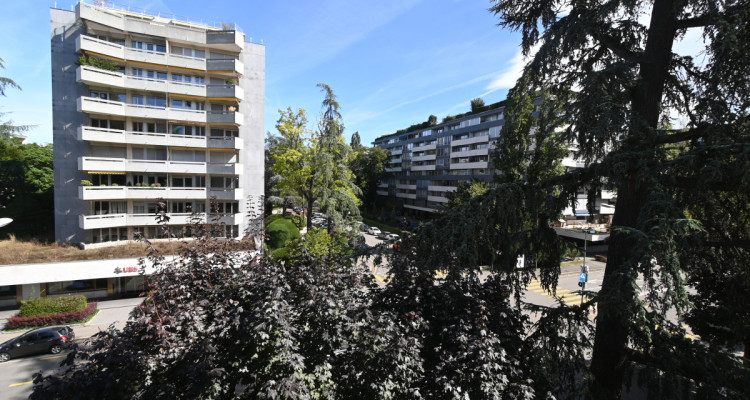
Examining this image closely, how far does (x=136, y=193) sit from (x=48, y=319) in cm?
904

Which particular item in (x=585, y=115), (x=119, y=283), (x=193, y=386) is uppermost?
(x=585, y=115)

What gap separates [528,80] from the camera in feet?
25.5

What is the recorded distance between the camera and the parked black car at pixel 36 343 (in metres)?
13.9

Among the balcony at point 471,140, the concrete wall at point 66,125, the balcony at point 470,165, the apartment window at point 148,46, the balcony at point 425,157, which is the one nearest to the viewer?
the concrete wall at point 66,125

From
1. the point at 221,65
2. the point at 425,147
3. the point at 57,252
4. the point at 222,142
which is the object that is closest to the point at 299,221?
the point at 222,142

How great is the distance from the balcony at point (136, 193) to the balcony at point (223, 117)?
216 inches

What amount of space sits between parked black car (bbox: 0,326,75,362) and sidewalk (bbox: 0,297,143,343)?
1.06 metres

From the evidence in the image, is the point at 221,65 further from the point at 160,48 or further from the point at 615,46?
the point at 615,46

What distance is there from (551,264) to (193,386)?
7976mm

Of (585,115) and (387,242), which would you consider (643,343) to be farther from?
(387,242)

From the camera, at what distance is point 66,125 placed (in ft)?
72.1

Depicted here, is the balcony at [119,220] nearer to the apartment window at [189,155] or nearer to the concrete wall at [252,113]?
the apartment window at [189,155]

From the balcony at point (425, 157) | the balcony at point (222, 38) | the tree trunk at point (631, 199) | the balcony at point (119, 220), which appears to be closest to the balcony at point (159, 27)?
the balcony at point (222, 38)

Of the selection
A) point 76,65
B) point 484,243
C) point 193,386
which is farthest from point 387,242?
point 76,65
